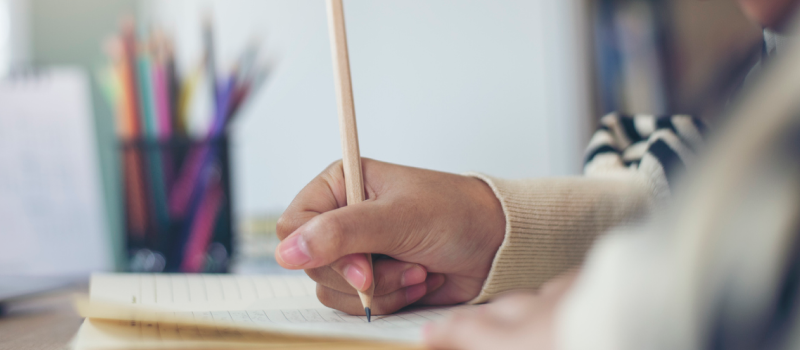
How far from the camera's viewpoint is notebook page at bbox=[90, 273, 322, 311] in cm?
29

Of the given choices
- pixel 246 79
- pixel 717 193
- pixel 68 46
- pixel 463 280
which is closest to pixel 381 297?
pixel 463 280

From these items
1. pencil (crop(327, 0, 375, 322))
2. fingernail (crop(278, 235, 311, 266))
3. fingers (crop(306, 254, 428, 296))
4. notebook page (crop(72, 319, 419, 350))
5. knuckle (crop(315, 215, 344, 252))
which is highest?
pencil (crop(327, 0, 375, 322))

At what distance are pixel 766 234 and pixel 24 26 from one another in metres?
1.12

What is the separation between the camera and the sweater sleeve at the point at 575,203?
0.34m

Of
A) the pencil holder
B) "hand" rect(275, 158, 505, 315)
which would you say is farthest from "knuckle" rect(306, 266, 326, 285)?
the pencil holder

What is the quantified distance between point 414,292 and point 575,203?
0.47ft

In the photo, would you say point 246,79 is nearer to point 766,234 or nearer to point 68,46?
point 68,46

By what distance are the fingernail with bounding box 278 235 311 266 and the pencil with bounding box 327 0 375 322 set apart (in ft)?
0.13

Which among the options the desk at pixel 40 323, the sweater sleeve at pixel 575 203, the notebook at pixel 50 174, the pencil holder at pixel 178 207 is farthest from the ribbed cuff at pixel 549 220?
the notebook at pixel 50 174

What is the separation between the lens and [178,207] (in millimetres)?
684

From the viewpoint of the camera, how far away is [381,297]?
301mm

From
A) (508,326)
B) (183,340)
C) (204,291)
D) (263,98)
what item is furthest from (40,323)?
(263,98)

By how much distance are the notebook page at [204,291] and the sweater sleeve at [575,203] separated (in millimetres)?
122

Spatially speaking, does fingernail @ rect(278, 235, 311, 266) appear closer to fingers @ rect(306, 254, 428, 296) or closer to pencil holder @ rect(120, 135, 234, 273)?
fingers @ rect(306, 254, 428, 296)
